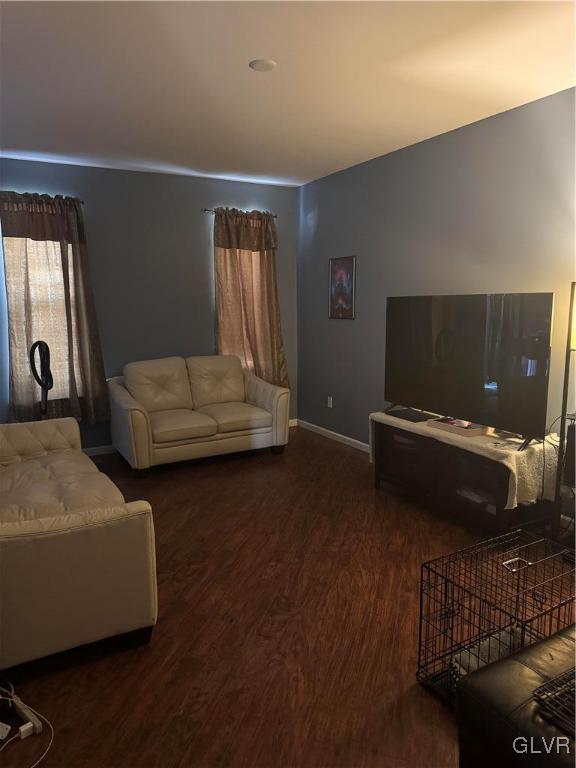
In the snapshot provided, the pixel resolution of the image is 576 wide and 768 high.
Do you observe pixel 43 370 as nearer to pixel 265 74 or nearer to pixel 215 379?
pixel 215 379

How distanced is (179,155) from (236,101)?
136cm

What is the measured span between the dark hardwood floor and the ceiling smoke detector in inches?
102

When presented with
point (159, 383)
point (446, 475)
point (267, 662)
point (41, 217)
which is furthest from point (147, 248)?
point (267, 662)

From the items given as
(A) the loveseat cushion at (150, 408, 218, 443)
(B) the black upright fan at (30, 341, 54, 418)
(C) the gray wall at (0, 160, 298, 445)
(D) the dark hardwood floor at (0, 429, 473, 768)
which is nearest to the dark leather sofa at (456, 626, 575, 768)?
(D) the dark hardwood floor at (0, 429, 473, 768)

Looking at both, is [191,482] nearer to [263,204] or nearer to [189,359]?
[189,359]

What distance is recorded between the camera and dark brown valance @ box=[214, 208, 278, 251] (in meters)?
5.38

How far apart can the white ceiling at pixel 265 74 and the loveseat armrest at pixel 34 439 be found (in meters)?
2.00

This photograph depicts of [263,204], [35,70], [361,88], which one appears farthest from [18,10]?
[263,204]

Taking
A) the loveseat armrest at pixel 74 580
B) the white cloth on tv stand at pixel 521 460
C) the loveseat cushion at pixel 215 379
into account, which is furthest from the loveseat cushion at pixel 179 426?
the loveseat armrest at pixel 74 580

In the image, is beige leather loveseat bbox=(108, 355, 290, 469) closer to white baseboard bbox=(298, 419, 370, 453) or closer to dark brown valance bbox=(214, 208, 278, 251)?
white baseboard bbox=(298, 419, 370, 453)

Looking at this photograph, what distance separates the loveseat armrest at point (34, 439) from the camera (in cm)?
354

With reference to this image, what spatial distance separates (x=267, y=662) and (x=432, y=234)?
323cm

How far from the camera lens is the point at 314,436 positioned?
5.69 meters

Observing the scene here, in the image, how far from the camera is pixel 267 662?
2.21 metres
